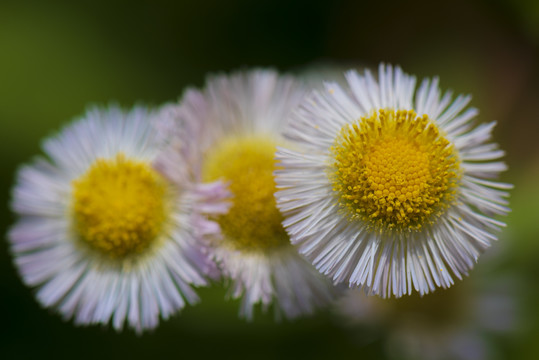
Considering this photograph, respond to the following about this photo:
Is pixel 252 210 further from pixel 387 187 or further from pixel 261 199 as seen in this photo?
pixel 387 187

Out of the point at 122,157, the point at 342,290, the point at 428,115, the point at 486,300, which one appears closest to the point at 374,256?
the point at 342,290

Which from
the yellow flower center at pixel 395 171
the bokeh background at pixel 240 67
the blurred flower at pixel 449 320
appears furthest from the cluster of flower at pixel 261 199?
the blurred flower at pixel 449 320

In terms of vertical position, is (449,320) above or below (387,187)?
below

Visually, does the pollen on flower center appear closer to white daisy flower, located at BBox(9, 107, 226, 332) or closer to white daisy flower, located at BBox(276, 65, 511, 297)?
white daisy flower, located at BBox(9, 107, 226, 332)

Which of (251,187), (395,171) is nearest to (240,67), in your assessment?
(251,187)

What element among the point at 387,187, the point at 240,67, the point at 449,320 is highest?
the point at 240,67

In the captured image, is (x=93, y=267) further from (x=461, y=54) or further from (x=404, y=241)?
(x=461, y=54)
